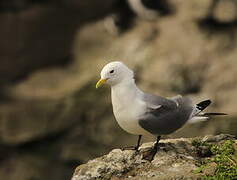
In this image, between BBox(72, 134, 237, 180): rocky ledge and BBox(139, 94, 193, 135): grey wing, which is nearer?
BBox(72, 134, 237, 180): rocky ledge

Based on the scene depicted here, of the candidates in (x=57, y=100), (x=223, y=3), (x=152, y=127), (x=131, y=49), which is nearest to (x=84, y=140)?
(x=57, y=100)

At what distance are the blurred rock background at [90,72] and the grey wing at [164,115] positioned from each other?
6.38 meters

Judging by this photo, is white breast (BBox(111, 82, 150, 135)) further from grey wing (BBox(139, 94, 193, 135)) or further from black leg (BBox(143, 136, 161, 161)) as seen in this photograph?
black leg (BBox(143, 136, 161, 161))

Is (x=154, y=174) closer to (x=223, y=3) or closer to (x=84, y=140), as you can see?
(x=84, y=140)

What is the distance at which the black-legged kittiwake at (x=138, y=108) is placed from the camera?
5027 mm

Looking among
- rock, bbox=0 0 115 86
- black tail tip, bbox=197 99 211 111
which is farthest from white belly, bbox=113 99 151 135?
rock, bbox=0 0 115 86

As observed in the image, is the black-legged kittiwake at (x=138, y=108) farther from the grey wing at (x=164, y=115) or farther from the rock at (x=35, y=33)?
the rock at (x=35, y=33)

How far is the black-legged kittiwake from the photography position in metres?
5.03

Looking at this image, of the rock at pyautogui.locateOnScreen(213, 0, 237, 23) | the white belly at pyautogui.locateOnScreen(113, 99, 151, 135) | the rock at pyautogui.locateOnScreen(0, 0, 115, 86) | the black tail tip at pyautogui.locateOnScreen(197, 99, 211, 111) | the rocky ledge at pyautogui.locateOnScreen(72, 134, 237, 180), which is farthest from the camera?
the rock at pyautogui.locateOnScreen(0, 0, 115, 86)

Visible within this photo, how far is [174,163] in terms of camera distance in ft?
16.1

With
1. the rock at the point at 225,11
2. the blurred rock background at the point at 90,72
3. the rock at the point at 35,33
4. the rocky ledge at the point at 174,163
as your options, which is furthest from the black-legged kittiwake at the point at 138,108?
the rock at the point at 35,33

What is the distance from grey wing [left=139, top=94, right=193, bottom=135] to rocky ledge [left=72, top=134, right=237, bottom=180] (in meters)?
0.15

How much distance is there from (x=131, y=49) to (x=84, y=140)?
2.06 meters

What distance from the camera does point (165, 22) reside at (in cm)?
1459
